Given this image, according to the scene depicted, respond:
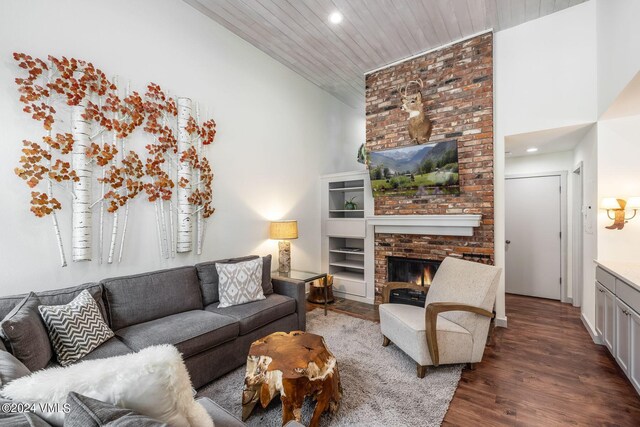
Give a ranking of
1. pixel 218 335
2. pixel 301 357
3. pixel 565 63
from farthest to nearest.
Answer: pixel 565 63, pixel 218 335, pixel 301 357

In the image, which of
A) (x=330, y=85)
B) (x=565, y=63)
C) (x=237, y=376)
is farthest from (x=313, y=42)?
(x=237, y=376)

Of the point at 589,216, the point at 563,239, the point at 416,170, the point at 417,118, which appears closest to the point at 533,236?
the point at 563,239

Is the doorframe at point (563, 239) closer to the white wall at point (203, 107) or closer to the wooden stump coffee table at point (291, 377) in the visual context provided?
the white wall at point (203, 107)

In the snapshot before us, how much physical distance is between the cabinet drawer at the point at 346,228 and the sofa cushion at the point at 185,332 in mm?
2510

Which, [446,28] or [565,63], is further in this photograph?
[446,28]

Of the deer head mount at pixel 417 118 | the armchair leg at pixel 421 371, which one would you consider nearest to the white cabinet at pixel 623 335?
the armchair leg at pixel 421 371

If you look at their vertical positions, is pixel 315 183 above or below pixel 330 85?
below

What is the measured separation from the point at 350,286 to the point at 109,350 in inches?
130

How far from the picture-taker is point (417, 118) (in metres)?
3.87

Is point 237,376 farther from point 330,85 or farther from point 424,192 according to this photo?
point 330,85

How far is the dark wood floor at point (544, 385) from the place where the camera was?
194 centimetres

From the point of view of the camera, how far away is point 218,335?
2.33m

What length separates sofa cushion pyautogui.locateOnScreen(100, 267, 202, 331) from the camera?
2.30m

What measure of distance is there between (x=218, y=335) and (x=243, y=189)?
1.90 meters
